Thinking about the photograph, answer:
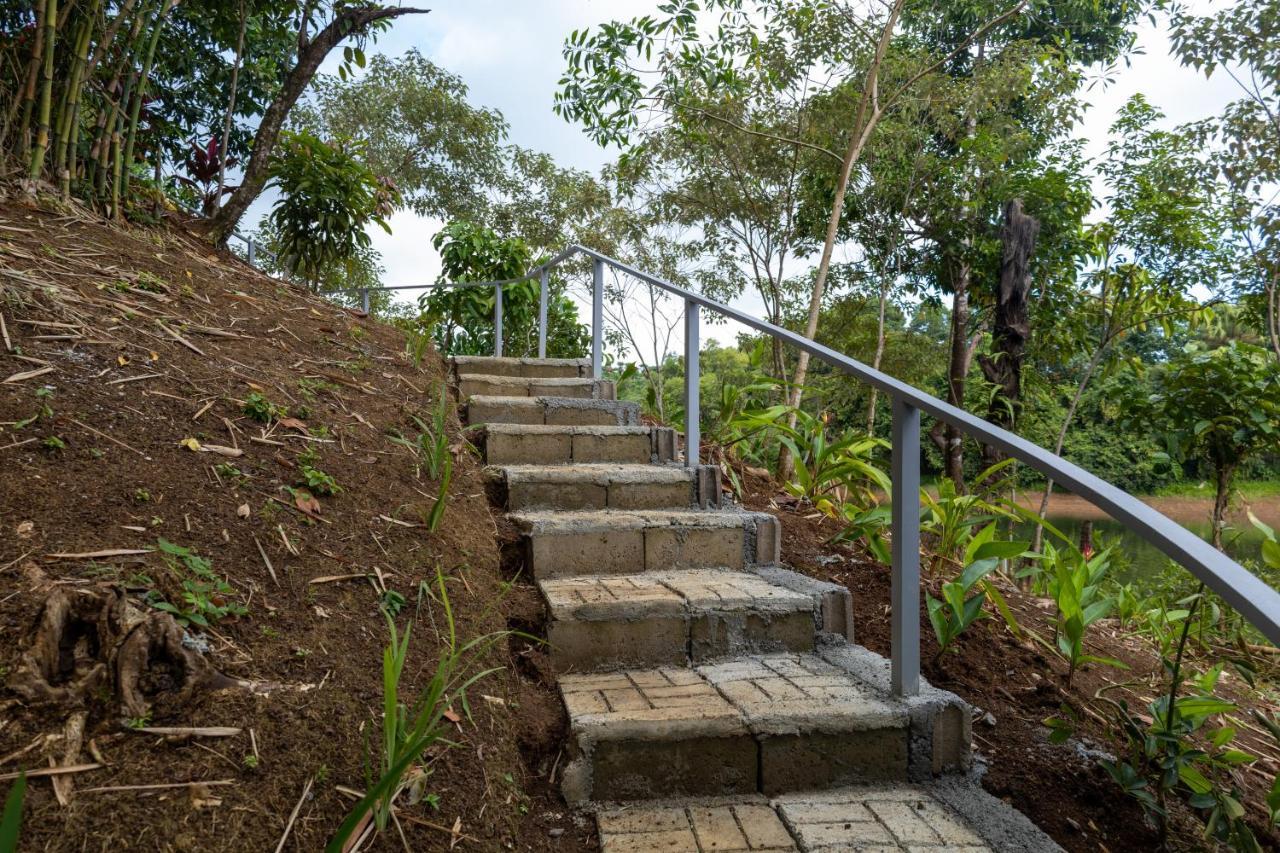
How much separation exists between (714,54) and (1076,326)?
426 centimetres

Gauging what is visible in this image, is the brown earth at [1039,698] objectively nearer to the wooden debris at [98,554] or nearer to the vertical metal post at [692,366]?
the vertical metal post at [692,366]

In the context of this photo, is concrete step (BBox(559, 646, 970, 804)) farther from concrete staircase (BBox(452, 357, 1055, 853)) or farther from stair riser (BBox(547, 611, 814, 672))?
stair riser (BBox(547, 611, 814, 672))

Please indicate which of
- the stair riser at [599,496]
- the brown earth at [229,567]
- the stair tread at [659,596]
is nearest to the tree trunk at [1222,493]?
the stair riser at [599,496]

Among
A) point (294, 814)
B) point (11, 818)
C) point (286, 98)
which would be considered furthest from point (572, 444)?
point (11, 818)

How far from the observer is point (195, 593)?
1355 millimetres

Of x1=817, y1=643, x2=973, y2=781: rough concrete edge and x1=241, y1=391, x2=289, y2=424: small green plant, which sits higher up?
x1=241, y1=391, x2=289, y2=424: small green plant

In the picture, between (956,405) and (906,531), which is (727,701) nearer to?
(906,531)

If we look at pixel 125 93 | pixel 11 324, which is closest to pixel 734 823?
pixel 11 324

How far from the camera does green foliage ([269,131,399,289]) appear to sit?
15.3ft

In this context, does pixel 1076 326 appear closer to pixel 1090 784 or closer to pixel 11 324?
pixel 1090 784

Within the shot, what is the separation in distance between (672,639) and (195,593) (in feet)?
3.66

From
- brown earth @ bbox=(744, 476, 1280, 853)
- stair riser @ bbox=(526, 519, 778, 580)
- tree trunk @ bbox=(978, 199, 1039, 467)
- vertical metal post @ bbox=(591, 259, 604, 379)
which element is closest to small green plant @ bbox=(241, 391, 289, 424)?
stair riser @ bbox=(526, 519, 778, 580)

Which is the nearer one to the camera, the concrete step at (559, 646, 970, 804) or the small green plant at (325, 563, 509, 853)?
the small green plant at (325, 563, 509, 853)

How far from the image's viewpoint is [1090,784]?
1652 mm
